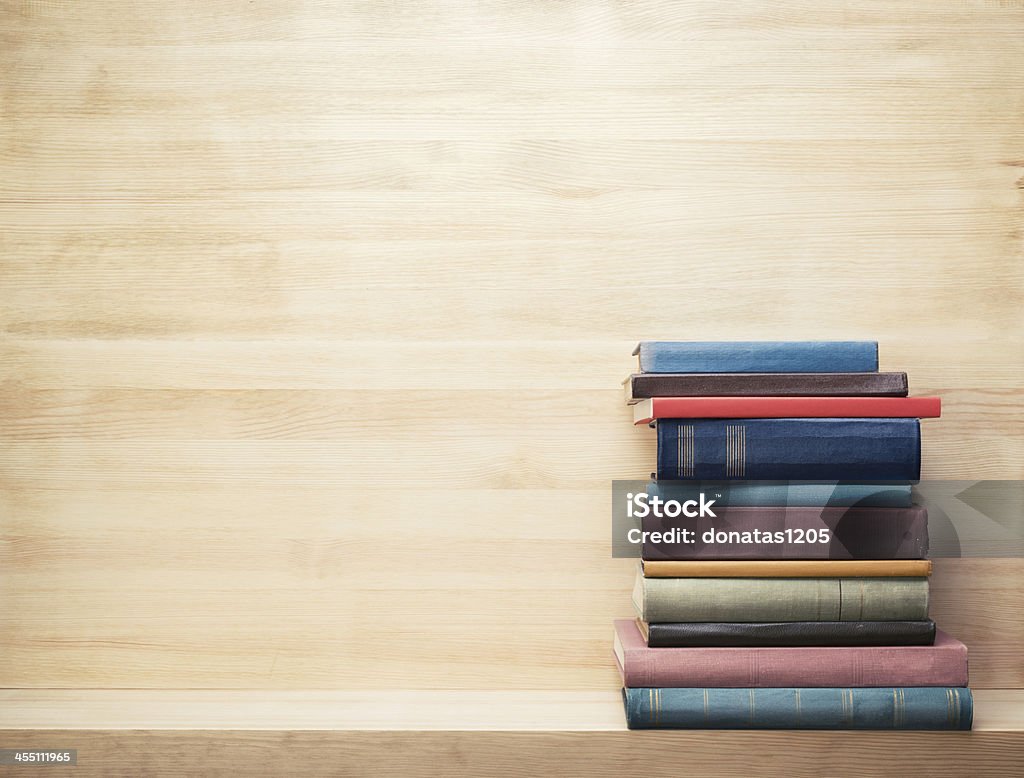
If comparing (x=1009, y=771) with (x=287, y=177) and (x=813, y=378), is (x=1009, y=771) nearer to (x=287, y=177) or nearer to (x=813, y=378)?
(x=813, y=378)

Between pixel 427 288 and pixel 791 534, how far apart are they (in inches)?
19.6

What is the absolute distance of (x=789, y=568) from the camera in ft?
2.77

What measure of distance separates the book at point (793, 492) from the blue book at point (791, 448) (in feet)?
0.07

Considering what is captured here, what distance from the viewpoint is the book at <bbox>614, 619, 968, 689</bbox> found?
828 millimetres

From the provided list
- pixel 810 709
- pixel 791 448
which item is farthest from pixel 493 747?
pixel 791 448

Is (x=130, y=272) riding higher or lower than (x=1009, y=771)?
higher

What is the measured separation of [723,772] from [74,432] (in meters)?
0.83

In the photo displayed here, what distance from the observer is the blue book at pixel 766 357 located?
864mm

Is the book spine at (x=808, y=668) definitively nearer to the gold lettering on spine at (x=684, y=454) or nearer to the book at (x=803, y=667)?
the book at (x=803, y=667)

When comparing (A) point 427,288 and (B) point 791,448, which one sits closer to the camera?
(B) point 791,448

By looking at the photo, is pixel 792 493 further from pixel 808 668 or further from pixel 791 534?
pixel 808 668

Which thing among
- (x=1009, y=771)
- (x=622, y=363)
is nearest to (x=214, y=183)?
(x=622, y=363)

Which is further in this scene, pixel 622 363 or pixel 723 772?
pixel 622 363

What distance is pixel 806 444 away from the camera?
2.72ft
